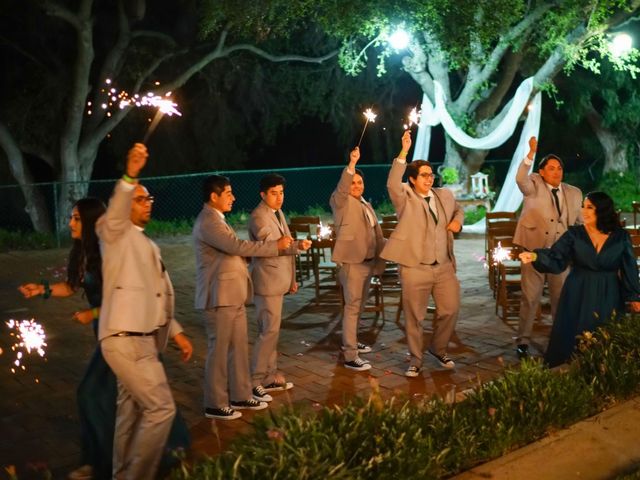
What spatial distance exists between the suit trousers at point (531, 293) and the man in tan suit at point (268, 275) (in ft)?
7.96

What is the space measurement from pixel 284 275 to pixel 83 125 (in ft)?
48.5

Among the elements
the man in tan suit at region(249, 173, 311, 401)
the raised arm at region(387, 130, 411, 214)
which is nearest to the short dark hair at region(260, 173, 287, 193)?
the man in tan suit at region(249, 173, 311, 401)

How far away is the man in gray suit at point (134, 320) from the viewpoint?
157 inches

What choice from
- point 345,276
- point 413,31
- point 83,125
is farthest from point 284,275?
point 83,125

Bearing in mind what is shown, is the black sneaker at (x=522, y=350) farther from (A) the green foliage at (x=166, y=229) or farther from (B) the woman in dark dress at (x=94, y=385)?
(A) the green foliage at (x=166, y=229)

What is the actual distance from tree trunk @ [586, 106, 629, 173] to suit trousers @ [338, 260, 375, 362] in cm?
1989

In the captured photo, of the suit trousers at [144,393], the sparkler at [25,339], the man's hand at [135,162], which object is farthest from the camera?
the sparkler at [25,339]

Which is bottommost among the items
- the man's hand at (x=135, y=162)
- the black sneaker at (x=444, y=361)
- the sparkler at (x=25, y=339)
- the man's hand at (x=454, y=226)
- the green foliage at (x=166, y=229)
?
the sparkler at (x=25, y=339)

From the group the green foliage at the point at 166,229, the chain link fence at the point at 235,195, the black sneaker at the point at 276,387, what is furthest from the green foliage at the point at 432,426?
the chain link fence at the point at 235,195

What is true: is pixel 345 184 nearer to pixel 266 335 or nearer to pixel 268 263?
pixel 268 263

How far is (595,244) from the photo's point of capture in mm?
5988

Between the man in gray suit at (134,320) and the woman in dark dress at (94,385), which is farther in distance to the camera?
the woman in dark dress at (94,385)

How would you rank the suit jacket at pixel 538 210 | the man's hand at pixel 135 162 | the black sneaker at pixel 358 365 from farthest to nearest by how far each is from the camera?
the suit jacket at pixel 538 210, the black sneaker at pixel 358 365, the man's hand at pixel 135 162

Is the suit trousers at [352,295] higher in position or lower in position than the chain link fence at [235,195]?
lower
